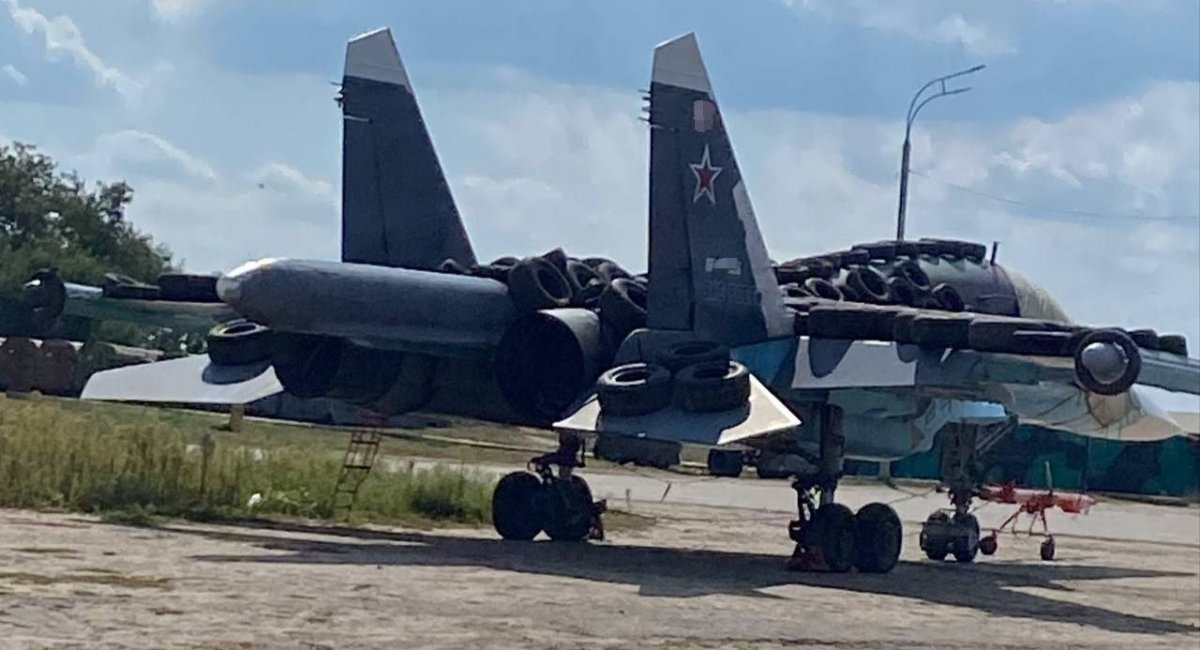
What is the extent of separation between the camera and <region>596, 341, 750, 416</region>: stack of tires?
67.5 feet

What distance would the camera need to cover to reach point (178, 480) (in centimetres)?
2388

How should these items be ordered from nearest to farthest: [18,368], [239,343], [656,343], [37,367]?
[656,343]
[239,343]
[37,367]
[18,368]

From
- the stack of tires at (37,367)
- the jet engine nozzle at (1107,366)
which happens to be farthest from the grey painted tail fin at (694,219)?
the stack of tires at (37,367)

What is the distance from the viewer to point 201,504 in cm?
2348

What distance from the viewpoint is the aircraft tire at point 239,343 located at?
2323 cm

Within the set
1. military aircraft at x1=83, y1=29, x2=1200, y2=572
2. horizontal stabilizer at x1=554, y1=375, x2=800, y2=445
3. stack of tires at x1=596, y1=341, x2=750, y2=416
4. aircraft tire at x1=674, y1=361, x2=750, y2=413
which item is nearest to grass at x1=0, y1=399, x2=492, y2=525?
military aircraft at x1=83, y1=29, x2=1200, y2=572

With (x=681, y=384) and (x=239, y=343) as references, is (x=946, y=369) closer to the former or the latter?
(x=681, y=384)

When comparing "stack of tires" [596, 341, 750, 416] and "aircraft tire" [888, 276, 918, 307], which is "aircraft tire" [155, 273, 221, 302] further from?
"aircraft tire" [888, 276, 918, 307]

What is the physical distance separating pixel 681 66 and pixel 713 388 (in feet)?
13.0

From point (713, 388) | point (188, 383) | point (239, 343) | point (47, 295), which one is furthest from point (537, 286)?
point (47, 295)

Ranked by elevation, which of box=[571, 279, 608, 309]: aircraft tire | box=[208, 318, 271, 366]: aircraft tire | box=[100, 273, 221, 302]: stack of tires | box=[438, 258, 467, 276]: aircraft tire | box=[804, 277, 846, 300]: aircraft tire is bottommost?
box=[208, 318, 271, 366]: aircraft tire

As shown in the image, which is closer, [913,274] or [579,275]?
[579,275]

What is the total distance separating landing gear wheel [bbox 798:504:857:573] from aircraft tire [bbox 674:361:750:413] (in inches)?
101

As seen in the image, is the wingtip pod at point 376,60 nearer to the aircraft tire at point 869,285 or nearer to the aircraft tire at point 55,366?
the aircraft tire at point 869,285
